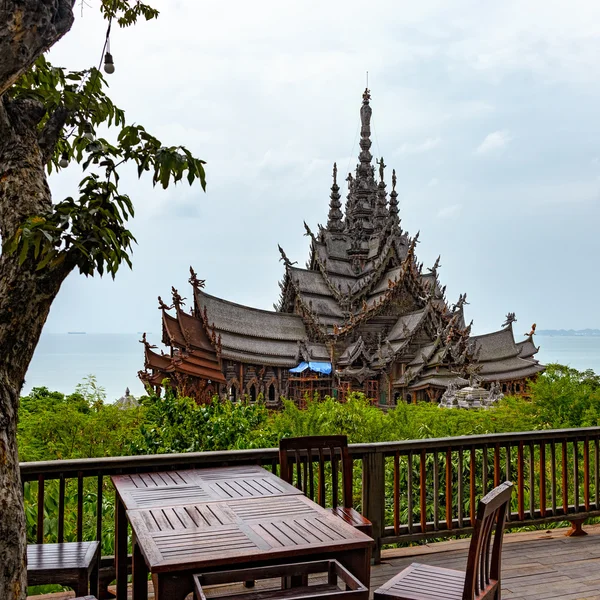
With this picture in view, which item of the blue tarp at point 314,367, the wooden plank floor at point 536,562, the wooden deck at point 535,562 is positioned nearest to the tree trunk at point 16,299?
the wooden deck at point 535,562

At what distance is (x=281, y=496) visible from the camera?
10.8ft

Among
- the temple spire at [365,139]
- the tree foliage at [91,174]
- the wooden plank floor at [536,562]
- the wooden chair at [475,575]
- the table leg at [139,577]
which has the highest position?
the temple spire at [365,139]

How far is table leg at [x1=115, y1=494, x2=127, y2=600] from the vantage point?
3600 mm

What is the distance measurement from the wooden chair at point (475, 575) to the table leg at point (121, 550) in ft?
5.21

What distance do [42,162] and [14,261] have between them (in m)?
0.61

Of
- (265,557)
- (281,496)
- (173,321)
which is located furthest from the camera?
(173,321)

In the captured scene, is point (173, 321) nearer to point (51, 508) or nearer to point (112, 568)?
point (51, 508)

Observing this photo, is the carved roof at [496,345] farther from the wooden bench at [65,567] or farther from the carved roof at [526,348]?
the wooden bench at [65,567]

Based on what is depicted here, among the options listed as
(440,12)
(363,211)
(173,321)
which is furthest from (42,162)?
(363,211)

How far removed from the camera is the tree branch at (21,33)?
2.18 metres

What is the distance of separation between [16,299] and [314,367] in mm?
19577

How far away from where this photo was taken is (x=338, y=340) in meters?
22.5

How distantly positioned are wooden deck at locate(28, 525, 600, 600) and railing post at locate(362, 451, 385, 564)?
266mm

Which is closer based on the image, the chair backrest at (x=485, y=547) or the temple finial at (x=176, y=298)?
the chair backrest at (x=485, y=547)
